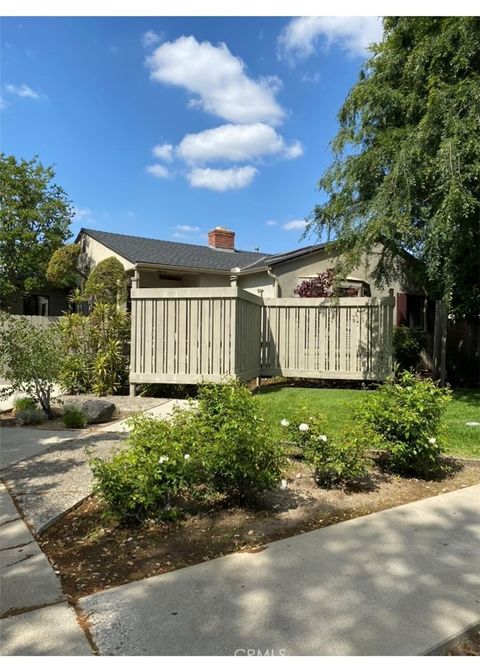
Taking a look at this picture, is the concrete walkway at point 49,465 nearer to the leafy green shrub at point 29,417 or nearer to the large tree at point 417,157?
the leafy green shrub at point 29,417

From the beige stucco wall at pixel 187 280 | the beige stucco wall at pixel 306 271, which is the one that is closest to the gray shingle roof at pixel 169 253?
the beige stucco wall at pixel 187 280

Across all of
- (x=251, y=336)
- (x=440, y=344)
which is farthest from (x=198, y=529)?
(x=440, y=344)

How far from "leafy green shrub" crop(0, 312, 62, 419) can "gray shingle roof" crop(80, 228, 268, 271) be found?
684 centimetres

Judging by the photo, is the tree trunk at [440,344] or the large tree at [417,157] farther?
the tree trunk at [440,344]

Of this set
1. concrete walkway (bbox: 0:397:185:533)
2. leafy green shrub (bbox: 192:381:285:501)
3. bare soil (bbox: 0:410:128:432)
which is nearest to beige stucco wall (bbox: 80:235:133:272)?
bare soil (bbox: 0:410:128:432)

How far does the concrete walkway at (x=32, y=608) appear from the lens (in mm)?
1947

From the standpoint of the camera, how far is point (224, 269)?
15.2m

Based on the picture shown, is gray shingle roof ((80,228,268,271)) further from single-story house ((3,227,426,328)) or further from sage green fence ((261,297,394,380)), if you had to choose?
sage green fence ((261,297,394,380))

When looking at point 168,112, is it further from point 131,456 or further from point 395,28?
point 131,456

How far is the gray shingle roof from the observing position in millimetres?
14172

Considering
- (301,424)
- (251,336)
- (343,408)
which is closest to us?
(301,424)

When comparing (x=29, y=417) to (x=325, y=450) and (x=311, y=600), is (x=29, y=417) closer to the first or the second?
(x=325, y=450)

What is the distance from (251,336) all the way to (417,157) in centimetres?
437

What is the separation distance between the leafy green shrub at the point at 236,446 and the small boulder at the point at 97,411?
3.43 meters
